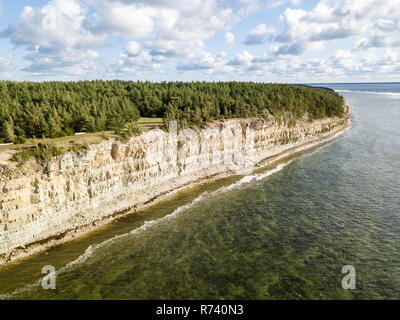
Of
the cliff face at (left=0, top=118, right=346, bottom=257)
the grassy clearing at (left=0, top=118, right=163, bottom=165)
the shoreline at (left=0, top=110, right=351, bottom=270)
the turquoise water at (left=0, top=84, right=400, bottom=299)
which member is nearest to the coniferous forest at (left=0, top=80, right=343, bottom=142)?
the grassy clearing at (left=0, top=118, right=163, bottom=165)

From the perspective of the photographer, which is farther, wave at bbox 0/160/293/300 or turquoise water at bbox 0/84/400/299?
wave at bbox 0/160/293/300

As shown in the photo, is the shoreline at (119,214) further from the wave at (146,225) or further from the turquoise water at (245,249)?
the wave at (146,225)

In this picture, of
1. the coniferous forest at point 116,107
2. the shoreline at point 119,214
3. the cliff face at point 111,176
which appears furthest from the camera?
the coniferous forest at point 116,107

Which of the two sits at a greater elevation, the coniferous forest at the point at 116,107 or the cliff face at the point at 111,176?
the coniferous forest at the point at 116,107

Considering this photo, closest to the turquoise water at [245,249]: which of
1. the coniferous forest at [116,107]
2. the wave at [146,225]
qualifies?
the wave at [146,225]

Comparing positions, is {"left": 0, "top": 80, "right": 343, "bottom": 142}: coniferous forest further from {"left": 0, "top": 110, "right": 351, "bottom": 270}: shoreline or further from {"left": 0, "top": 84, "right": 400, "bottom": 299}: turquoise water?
{"left": 0, "top": 84, "right": 400, "bottom": 299}: turquoise water

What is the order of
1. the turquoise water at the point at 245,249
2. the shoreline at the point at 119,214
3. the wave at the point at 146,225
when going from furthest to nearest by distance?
the shoreline at the point at 119,214
the wave at the point at 146,225
the turquoise water at the point at 245,249
